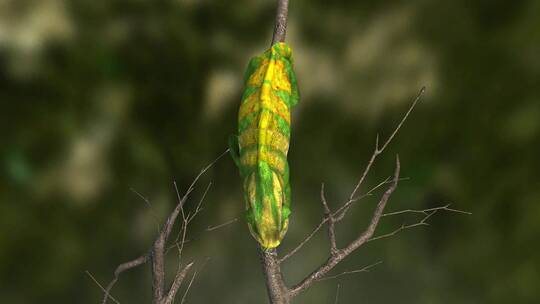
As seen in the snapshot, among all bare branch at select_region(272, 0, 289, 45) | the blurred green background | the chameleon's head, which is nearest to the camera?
the chameleon's head

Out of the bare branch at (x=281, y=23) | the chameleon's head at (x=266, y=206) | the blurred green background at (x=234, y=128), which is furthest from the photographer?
the blurred green background at (x=234, y=128)

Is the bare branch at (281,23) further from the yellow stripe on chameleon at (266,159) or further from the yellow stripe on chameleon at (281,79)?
the yellow stripe on chameleon at (266,159)

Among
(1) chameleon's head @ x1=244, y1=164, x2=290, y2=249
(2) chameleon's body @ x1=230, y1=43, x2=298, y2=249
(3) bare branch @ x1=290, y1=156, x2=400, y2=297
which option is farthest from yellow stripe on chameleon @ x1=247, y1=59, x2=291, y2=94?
(3) bare branch @ x1=290, y1=156, x2=400, y2=297

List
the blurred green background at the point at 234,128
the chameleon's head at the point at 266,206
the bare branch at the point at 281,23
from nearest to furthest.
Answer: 1. the chameleon's head at the point at 266,206
2. the bare branch at the point at 281,23
3. the blurred green background at the point at 234,128

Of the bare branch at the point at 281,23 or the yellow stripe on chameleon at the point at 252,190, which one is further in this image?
the bare branch at the point at 281,23

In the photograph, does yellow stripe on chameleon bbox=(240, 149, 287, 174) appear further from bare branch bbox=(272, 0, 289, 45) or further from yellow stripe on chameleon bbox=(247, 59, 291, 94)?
bare branch bbox=(272, 0, 289, 45)

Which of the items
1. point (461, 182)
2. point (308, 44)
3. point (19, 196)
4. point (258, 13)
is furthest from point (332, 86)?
point (19, 196)

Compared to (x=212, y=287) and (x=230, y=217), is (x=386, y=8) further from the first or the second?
(x=212, y=287)

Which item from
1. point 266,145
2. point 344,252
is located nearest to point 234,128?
point 344,252

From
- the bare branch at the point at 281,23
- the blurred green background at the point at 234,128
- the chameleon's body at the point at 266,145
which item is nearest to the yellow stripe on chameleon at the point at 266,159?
the chameleon's body at the point at 266,145
